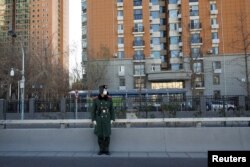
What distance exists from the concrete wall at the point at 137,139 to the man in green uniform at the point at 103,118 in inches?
25.1

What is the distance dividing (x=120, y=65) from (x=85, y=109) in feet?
159

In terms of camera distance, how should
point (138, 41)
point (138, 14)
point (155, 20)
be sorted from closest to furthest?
point (138, 41), point (138, 14), point (155, 20)

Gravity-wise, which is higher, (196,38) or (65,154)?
(196,38)

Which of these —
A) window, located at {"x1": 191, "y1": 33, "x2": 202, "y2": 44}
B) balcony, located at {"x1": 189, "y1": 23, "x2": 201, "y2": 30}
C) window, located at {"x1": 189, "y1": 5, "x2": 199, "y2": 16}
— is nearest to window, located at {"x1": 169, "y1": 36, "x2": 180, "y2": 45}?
window, located at {"x1": 191, "y1": 33, "x2": 202, "y2": 44}

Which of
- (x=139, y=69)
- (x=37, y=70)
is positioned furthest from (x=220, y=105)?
(x=139, y=69)

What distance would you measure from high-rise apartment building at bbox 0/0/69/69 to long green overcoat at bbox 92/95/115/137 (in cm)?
4325

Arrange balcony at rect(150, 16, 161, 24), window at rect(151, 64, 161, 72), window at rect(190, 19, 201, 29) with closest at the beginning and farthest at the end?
1. window at rect(190, 19, 201, 29)
2. window at rect(151, 64, 161, 72)
3. balcony at rect(150, 16, 161, 24)

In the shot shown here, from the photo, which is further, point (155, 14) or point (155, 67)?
point (155, 14)

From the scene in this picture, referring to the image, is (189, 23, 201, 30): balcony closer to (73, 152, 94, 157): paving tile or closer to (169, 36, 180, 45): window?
(169, 36, 180, 45): window

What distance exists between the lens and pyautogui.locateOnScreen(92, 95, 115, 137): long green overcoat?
1104cm

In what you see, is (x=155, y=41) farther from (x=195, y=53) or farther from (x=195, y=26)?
(x=195, y=53)

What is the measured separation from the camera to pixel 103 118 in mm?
11070

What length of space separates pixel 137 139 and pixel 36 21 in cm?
6236

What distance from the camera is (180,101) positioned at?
18.2 meters
